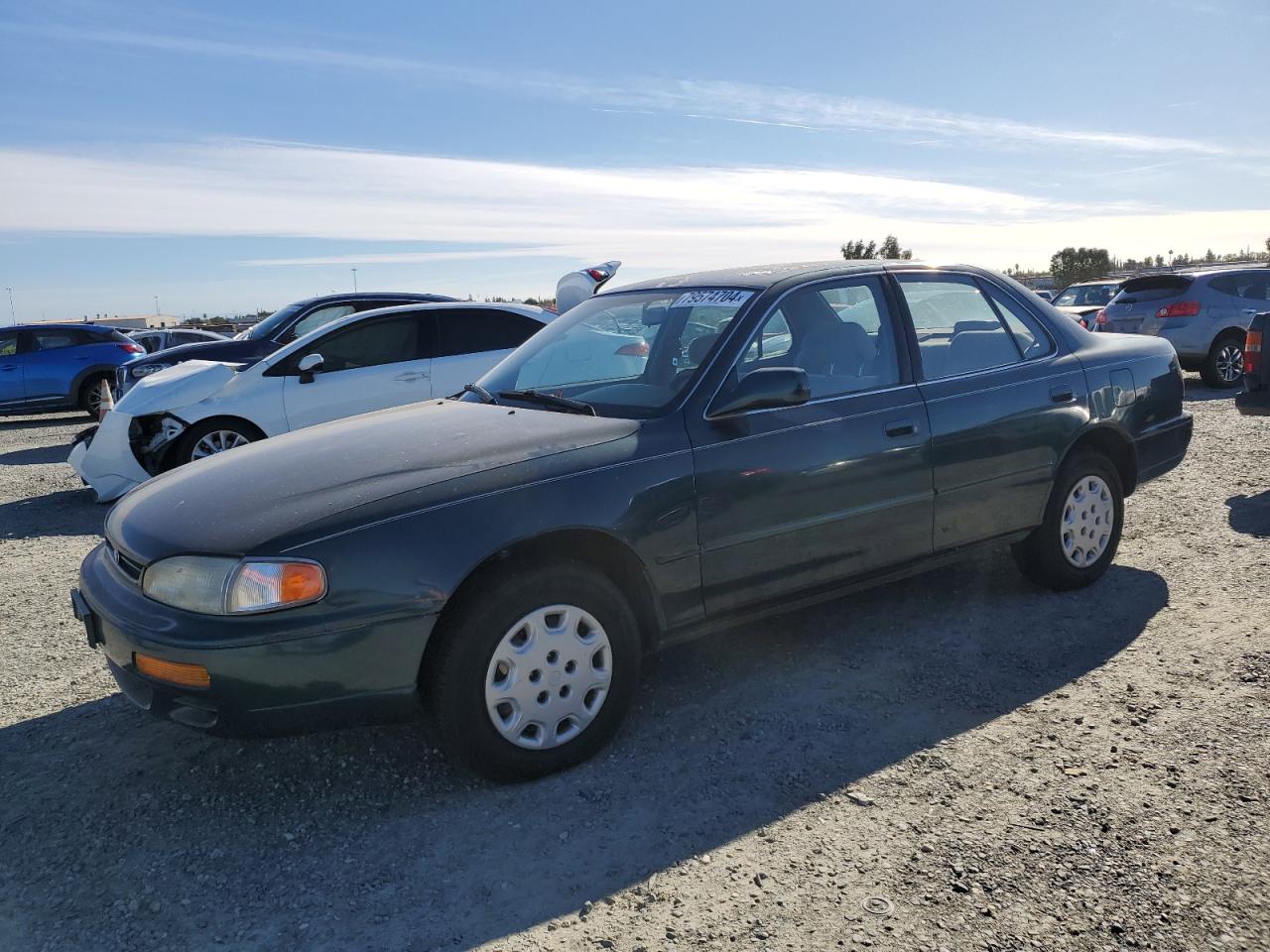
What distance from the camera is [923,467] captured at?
4.06 m

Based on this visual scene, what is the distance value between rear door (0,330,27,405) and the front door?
1520 cm

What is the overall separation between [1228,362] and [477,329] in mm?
10366

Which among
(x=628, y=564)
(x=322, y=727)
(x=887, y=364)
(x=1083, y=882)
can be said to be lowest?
(x=1083, y=882)

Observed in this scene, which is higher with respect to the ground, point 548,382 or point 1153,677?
point 548,382

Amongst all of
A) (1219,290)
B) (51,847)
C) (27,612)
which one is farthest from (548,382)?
(1219,290)

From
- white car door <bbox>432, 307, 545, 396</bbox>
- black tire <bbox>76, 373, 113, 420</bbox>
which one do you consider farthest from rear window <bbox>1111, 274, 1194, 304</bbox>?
black tire <bbox>76, 373, 113, 420</bbox>

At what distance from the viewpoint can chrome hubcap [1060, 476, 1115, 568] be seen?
470 centimetres

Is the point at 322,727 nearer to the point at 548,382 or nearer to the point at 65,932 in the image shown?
the point at 65,932

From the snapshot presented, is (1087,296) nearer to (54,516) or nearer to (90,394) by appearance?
(54,516)

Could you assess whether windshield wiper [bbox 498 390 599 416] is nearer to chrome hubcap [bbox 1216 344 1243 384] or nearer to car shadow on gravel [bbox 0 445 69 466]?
car shadow on gravel [bbox 0 445 69 466]

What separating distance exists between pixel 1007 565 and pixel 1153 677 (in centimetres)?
155

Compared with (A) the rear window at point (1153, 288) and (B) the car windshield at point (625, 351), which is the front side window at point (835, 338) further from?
(A) the rear window at point (1153, 288)

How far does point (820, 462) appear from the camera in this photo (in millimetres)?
3746

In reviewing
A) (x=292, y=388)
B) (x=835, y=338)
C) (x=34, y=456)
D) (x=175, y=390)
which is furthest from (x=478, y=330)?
(x=34, y=456)
